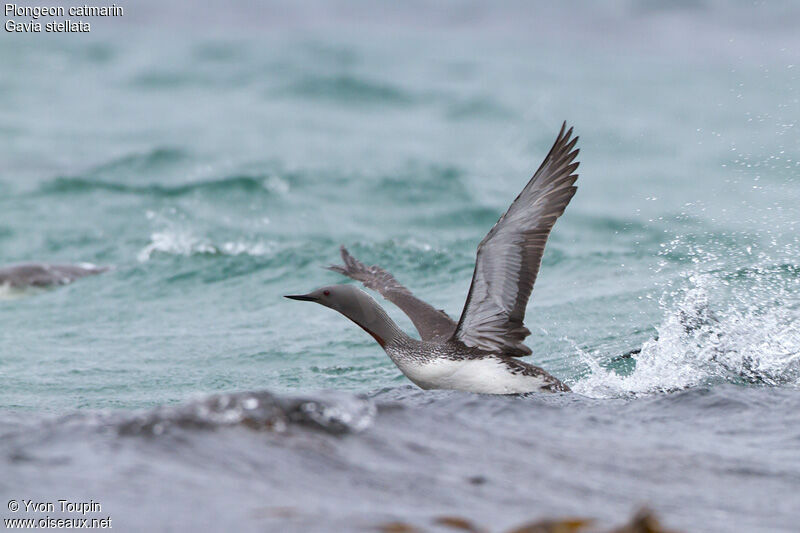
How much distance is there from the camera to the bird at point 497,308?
21.7ft

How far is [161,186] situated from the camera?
17.0m

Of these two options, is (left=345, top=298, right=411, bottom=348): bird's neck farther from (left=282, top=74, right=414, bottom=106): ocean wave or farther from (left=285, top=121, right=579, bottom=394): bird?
(left=282, top=74, right=414, bottom=106): ocean wave

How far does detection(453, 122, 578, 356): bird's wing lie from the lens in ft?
21.7

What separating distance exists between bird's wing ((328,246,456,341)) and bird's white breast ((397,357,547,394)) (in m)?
0.44

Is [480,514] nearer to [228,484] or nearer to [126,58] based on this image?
[228,484]

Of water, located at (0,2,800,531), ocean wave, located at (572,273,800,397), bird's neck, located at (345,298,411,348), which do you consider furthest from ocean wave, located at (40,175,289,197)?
bird's neck, located at (345,298,411,348)

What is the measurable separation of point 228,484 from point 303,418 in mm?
709

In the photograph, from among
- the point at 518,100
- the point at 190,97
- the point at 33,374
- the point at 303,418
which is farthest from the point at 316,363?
the point at 190,97

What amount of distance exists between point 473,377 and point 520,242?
0.89 metres

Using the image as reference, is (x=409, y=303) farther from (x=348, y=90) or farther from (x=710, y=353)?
(x=348, y=90)

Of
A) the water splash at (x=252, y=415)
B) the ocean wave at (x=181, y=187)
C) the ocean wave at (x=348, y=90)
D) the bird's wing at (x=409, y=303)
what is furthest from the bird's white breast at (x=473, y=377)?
the ocean wave at (x=348, y=90)

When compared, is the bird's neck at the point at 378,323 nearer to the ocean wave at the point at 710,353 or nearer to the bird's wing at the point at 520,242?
the bird's wing at the point at 520,242

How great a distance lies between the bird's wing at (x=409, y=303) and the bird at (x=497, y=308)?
0.38m

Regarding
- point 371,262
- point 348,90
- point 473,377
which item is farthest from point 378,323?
point 348,90
